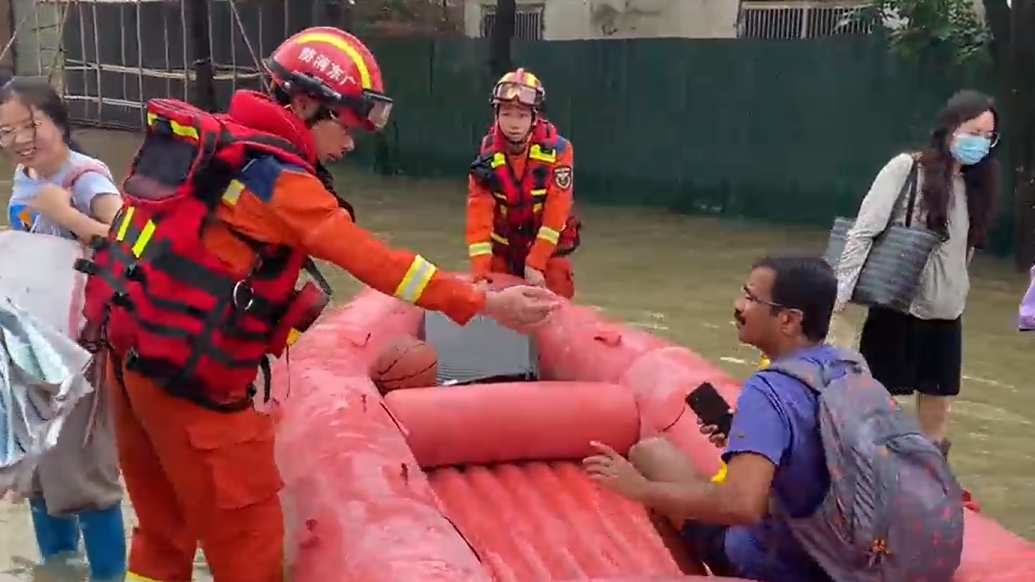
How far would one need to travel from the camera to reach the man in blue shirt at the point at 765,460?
7.45 ft

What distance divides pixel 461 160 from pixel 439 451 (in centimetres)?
1139

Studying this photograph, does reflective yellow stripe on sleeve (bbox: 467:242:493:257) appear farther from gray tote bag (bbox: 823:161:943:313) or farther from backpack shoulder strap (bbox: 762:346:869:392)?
backpack shoulder strap (bbox: 762:346:869:392)

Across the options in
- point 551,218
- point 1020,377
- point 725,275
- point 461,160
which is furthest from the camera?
point 461,160

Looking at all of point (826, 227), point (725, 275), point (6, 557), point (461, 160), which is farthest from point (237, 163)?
point (461, 160)

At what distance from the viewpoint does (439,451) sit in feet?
12.9

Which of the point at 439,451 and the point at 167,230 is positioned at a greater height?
the point at 167,230

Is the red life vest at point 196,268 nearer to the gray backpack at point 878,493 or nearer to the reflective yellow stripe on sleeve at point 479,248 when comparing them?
the gray backpack at point 878,493

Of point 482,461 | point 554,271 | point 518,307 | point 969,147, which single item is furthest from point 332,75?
point 554,271

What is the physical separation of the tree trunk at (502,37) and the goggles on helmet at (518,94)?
348 inches

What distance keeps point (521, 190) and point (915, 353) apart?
1.81 metres

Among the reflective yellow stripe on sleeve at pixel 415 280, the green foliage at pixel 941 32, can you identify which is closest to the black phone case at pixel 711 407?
the reflective yellow stripe on sleeve at pixel 415 280

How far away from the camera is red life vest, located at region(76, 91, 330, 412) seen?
8.30 feet

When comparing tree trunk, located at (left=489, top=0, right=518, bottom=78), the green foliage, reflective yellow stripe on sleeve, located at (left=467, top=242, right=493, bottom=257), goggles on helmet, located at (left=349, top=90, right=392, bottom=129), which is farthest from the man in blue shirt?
tree trunk, located at (left=489, top=0, right=518, bottom=78)

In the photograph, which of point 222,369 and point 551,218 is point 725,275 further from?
point 222,369
